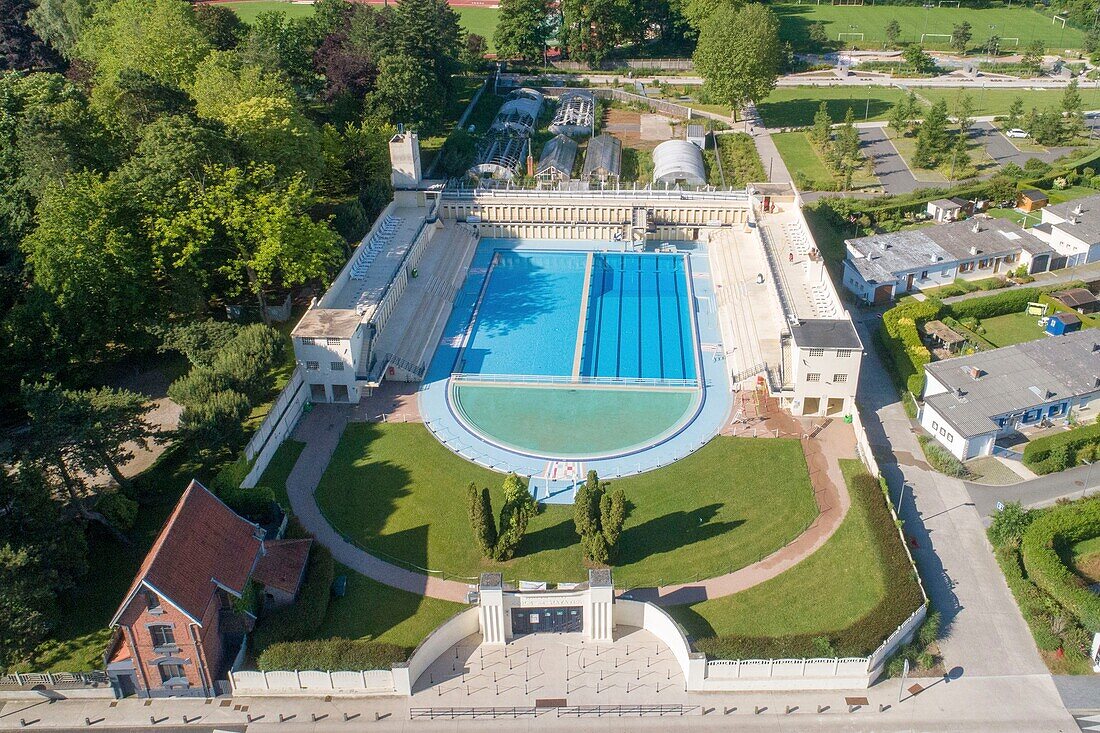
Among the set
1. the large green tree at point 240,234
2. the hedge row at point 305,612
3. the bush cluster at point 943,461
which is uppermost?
the large green tree at point 240,234

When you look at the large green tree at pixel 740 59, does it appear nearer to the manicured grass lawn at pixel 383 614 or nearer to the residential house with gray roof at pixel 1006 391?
the residential house with gray roof at pixel 1006 391

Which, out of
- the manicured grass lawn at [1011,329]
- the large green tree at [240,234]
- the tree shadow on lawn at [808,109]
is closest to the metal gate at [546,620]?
the large green tree at [240,234]

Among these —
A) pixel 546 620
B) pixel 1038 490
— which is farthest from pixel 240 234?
pixel 1038 490

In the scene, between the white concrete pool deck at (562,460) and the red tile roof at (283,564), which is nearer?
the red tile roof at (283,564)

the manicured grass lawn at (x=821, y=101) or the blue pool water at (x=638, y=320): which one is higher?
the manicured grass lawn at (x=821, y=101)

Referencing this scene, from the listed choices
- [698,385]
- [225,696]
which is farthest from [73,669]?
[698,385]

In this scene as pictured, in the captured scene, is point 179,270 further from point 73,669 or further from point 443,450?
point 73,669
